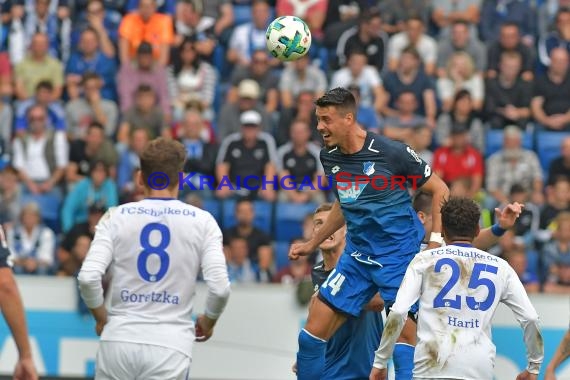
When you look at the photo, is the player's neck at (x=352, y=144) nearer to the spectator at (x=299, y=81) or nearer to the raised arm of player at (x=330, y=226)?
the raised arm of player at (x=330, y=226)

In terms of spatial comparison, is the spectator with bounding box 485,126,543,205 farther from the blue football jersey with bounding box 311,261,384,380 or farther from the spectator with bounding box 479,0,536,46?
the blue football jersey with bounding box 311,261,384,380

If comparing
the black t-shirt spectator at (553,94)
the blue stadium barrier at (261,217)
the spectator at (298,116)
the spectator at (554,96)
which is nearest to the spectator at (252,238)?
the blue stadium barrier at (261,217)

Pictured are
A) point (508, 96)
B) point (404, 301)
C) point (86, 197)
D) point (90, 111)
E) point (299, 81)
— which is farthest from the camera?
point (299, 81)

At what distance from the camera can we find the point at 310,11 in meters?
18.3

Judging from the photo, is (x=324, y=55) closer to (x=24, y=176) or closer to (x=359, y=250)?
(x=24, y=176)

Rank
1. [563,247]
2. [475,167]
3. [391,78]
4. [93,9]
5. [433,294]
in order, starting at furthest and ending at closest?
[93,9]
[391,78]
[475,167]
[563,247]
[433,294]

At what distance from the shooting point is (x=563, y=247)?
578 inches

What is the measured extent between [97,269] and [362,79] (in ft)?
34.5

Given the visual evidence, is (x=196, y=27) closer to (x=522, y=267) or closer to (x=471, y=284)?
(x=522, y=267)

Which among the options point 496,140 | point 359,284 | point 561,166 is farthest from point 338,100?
point 496,140

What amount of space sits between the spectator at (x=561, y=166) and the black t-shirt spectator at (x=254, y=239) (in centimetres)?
391

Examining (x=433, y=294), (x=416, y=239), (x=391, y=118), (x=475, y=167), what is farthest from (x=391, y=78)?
(x=433, y=294)

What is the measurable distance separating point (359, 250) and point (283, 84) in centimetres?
878

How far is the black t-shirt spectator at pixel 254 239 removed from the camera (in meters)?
14.9
